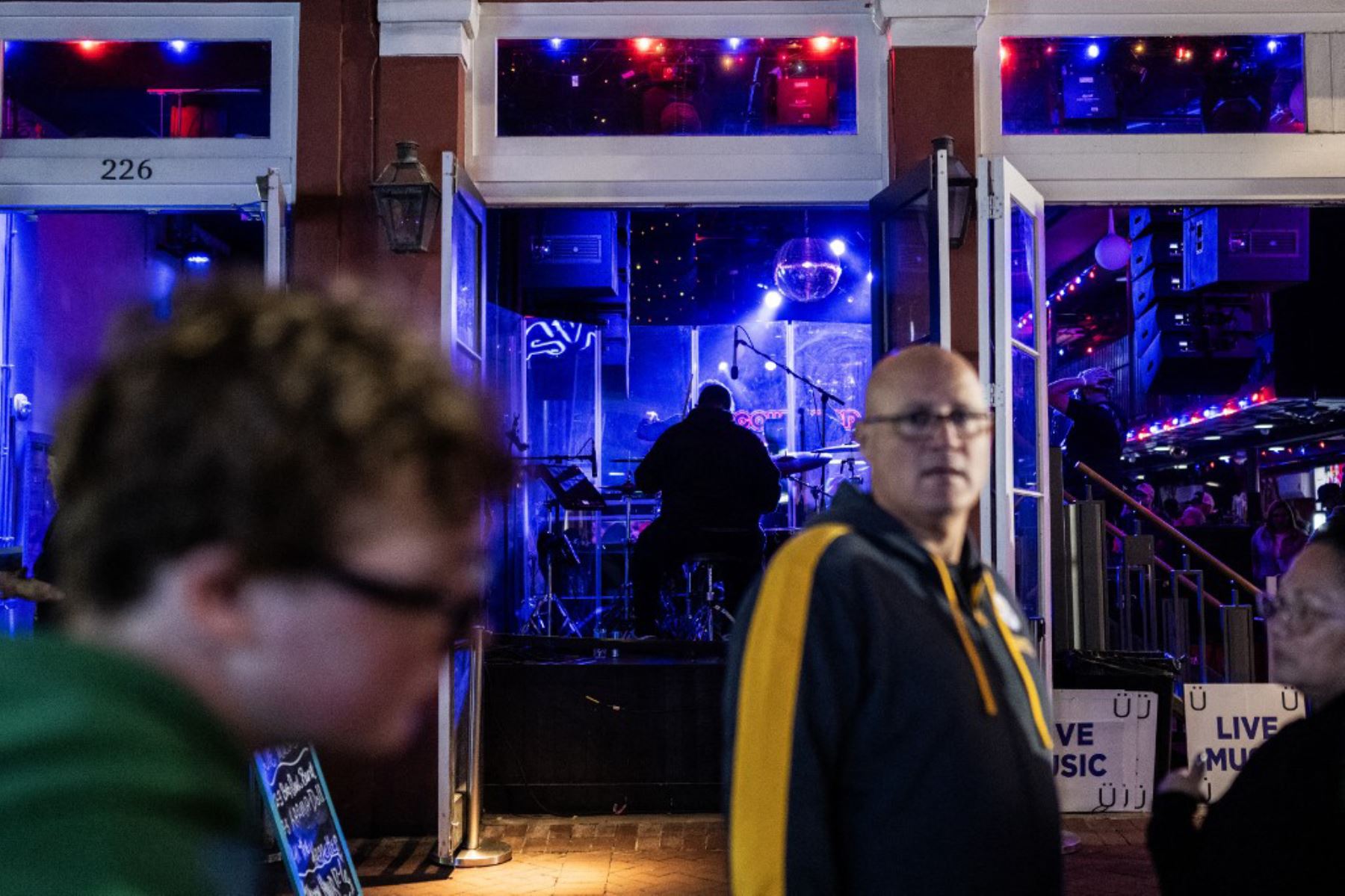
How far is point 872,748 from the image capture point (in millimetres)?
2133

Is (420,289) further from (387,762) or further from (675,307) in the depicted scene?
(675,307)

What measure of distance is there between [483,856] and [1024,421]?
11.2 ft

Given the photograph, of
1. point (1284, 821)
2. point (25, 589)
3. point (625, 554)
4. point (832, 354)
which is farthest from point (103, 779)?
point (832, 354)

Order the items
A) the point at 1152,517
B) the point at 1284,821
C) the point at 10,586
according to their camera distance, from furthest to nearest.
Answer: the point at 1152,517 < the point at 10,586 < the point at 1284,821

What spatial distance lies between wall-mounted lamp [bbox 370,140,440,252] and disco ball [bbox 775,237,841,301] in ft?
20.1

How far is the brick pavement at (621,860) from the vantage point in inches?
219

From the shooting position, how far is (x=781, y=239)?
1427 centimetres

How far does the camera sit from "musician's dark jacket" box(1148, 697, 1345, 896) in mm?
1838

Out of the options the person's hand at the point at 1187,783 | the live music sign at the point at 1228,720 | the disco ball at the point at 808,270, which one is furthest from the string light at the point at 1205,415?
the person's hand at the point at 1187,783

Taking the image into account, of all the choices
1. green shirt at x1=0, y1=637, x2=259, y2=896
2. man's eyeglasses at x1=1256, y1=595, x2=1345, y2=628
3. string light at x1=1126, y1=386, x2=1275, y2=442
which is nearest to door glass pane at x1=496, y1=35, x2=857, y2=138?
man's eyeglasses at x1=1256, y1=595, x2=1345, y2=628

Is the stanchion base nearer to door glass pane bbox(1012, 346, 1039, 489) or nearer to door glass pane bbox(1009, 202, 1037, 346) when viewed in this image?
door glass pane bbox(1012, 346, 1039, 489)

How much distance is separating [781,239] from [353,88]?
8.20m

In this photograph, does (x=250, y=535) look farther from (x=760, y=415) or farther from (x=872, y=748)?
(x=760, y=415)

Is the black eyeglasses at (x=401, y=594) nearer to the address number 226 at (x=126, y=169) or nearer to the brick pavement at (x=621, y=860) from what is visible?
the brick pavement at (x=621, y=860)
